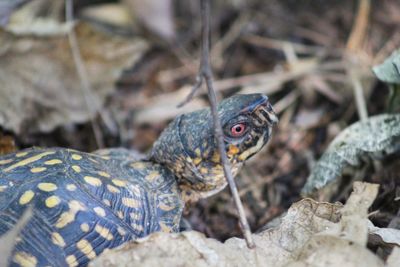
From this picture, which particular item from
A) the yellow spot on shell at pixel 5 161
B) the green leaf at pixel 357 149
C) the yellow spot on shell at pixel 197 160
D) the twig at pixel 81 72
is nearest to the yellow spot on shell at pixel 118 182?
the yellow spot on shell at pixel 197 160

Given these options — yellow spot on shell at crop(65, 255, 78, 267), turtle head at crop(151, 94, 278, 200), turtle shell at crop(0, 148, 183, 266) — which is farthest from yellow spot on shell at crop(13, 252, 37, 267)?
turtle head at crop(151, 94, 278, 200)

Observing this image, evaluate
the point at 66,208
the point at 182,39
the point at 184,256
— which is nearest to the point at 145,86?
the point at 182,39

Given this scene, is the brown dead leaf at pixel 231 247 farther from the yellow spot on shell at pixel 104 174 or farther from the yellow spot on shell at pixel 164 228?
the yellow spot on shell at pixel 104 174

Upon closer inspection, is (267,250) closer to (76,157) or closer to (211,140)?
(211,140)

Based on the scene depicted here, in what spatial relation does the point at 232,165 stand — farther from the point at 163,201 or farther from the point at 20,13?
the point at 20,13

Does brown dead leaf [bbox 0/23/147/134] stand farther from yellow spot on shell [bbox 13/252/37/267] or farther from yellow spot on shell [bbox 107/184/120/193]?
yellow spot on shell [bbox 13/252/37/267]

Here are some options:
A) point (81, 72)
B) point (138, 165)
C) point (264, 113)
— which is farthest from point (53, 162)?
point (81, 72)

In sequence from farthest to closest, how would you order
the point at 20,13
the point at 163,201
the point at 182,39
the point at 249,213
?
the point at 182,39, the point at 20,13, the point at 249,213, the point at 163,201
